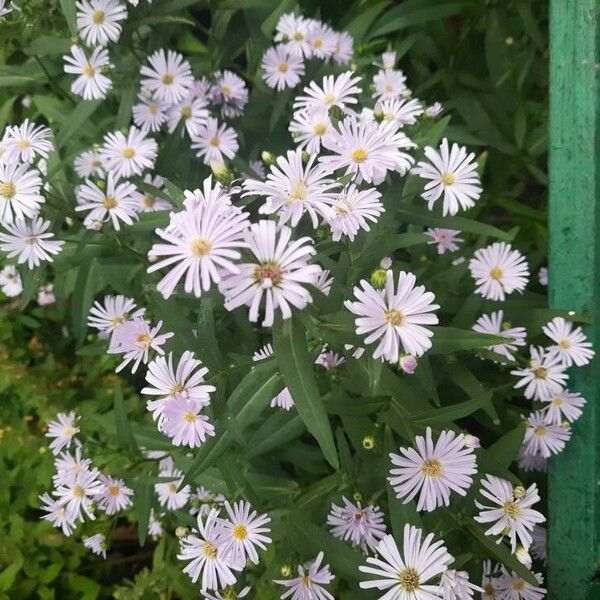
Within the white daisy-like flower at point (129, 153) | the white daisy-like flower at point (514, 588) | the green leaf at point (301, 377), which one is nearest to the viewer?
the green leaf at point (301, 377)

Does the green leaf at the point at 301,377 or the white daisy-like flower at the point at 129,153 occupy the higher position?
the white daisy-like flower at the point at 129,153

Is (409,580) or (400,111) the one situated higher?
(400,111)

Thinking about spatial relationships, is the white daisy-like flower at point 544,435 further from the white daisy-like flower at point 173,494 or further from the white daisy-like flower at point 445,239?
the white daisy-like flower at point 173,494

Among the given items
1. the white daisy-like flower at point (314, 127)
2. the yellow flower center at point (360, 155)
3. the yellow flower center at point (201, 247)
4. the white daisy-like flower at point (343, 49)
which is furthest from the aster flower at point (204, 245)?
the white daisy-like flower at point (343, 49)

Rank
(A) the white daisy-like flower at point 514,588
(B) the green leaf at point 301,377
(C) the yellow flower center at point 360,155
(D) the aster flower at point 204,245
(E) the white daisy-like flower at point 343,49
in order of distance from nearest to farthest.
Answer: (D) the aster flower at point 204,245
(B) the green leaf at point 301,377
(C) the yellow flower center at point 360,155
(A) the white daisy-like flower at point 514,588
(E) the white daisy-like flower at point 343,49

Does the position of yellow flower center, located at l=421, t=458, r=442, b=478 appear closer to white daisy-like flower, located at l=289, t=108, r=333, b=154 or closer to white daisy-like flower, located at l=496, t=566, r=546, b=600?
white daisy-like flower, located at l=496, t=566, r=546, b=600

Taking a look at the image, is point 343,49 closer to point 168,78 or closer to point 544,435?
point 168,78

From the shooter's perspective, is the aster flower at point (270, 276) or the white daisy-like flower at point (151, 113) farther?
the white daisy-like flower at point (151, 113)

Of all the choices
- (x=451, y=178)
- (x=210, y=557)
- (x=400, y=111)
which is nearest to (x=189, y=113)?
(x=400, y=111)
